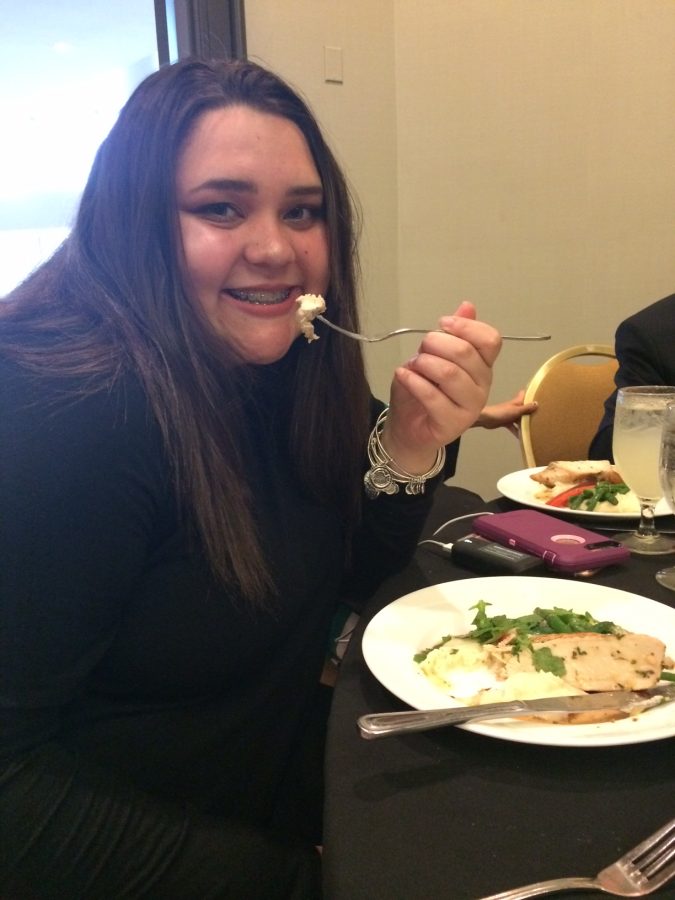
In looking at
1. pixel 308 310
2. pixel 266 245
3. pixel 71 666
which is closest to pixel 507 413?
pixel 308 310

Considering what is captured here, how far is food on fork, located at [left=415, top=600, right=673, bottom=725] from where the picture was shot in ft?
1.87

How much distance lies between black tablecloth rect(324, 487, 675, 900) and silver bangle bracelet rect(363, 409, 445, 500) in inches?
17.8

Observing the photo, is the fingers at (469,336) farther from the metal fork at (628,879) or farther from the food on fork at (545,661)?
the metal fork at (628,879)

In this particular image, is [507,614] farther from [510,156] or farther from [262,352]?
[510,156]

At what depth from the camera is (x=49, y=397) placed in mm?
691

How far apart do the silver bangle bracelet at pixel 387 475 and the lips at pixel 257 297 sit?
260mm

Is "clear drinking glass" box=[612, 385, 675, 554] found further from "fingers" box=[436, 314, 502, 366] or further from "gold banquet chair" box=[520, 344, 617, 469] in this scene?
"gold banquet chair" box=[520, 344, 617, 469]

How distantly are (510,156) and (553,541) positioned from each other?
218 cm

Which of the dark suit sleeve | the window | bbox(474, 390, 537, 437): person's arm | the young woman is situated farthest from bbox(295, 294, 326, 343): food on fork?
the window

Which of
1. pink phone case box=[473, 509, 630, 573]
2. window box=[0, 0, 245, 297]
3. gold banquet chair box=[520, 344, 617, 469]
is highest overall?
window box=[0, 0, 245, 297]

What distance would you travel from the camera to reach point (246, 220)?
2.84 ft

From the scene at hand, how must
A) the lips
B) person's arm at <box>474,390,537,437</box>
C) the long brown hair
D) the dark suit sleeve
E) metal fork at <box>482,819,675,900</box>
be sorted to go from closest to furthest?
metal fork at <box>482,819,675,900</box> → the long brown hair → the lips → the dark suit sleeve → person's arm at <box>474,390,537,437</box>

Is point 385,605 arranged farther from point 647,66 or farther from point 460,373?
point 647,66

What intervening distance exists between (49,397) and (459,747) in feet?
1.63
